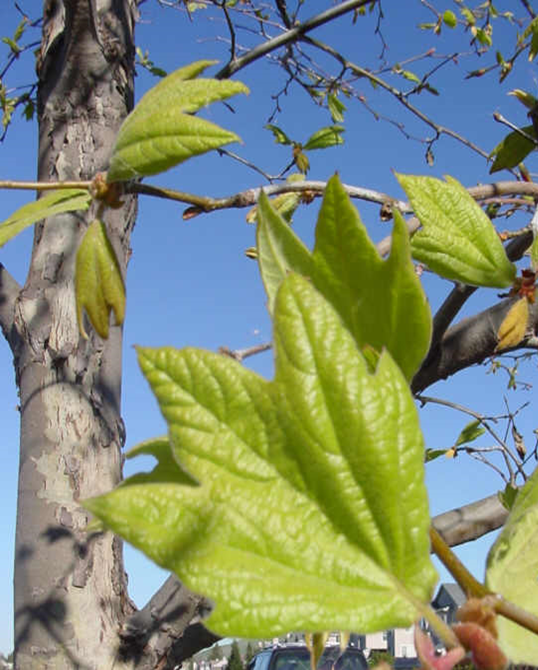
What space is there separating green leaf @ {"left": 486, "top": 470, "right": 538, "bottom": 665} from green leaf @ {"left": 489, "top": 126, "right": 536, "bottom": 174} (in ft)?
2.13

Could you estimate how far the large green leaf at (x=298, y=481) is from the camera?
310 millimetres

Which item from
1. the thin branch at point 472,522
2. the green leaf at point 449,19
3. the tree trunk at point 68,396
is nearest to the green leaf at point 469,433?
the thin branch at point 472,522

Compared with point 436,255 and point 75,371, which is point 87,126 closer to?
point 75,371

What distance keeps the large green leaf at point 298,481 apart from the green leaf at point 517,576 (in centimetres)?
7

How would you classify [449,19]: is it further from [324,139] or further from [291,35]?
[324,139]

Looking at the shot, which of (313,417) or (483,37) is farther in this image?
(483,37)

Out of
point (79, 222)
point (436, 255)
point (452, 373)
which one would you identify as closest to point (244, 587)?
point (436, 255)

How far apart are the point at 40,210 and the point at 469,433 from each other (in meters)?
1.42

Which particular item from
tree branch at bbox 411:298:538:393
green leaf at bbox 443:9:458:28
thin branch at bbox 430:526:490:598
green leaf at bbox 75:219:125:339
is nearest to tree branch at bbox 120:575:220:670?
tree branch at bbox 411:298:538:393

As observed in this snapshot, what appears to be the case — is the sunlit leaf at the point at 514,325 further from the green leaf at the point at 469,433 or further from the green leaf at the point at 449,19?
the green leaf at the point at 449,19

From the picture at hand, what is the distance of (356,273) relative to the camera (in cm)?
41

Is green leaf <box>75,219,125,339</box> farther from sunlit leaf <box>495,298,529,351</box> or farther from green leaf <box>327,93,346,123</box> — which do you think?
green leaf <box>327,93,346,123</box>

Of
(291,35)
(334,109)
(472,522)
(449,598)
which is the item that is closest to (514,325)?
(472,522)

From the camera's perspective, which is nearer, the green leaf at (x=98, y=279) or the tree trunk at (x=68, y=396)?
the green leaf at (x=98, y=279)
